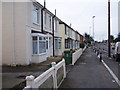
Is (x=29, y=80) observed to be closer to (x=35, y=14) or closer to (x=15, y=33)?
(x=15, y=33)

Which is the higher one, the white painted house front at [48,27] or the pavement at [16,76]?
the white painted house front at [48,27]

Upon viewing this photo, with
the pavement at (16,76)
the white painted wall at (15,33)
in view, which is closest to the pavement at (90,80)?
the pavement at (16,76)

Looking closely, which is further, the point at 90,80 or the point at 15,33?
the point at 15,33

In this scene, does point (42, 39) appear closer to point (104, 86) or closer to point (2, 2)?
point (2, 2)

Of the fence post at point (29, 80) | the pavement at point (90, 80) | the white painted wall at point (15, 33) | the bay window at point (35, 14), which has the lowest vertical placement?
the pavement at point (90, 80)

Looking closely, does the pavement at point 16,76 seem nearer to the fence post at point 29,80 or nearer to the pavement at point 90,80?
the pavement at point 90,80

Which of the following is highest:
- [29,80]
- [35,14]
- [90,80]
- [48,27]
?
[35,14]

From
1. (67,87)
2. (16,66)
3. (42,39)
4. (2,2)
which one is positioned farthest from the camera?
(42,39)

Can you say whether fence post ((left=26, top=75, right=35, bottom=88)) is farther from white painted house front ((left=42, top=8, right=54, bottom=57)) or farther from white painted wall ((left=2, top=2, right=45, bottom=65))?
white painted house front ((left=42, top=8, right=54, bottom=57))

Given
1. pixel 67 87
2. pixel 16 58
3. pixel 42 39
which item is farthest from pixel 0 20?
pixel 67 87

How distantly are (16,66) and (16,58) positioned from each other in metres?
0.75

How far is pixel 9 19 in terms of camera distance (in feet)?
52.2

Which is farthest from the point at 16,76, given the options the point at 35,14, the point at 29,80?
the point at 35,14

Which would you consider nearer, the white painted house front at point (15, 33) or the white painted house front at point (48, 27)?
the white painted house front at point (15, 33)
